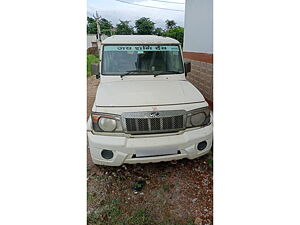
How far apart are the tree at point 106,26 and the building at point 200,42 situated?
850 mm

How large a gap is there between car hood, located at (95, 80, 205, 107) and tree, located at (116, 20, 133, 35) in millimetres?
555

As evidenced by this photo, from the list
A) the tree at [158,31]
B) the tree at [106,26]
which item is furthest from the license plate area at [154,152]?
the tree at [158,31]

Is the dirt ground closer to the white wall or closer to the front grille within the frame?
the front grille

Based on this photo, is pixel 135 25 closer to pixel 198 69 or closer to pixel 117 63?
pixel 117 63

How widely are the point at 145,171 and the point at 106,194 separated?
15.8 inches

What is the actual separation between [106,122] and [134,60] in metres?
0.92

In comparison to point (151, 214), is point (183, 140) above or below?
above

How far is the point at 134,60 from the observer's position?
2279 millimetres

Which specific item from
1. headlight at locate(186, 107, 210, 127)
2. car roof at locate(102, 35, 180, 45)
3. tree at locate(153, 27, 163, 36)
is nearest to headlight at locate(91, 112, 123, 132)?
headlight at locate(186, 107, 210, 127)

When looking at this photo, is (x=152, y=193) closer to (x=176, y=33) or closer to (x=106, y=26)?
(x=106, y=26)

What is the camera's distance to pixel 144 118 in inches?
65.2

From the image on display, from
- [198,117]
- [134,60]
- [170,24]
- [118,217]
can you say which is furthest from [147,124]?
[170,24]

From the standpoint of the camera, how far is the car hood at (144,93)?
1766mm
